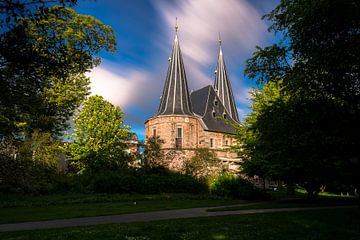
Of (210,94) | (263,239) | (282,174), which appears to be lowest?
(263,239)

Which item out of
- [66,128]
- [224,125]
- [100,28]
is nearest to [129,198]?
[66,128]

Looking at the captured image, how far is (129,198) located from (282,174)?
11215 mm

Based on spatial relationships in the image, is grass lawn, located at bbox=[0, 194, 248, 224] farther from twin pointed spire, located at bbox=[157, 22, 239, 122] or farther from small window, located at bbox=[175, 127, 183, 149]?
twin pointed spire, located at bbox=[157, 22, 239, 122]

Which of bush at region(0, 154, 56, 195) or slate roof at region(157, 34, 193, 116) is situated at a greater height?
slate roof at region(157, 34, 193, 116)

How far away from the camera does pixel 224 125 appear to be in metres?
52.9

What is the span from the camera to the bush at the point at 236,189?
1003 inches

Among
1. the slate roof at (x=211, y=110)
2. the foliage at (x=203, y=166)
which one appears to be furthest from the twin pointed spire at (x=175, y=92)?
the foliage at (x=203, y=166)

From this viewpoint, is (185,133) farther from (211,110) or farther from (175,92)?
(211,110)

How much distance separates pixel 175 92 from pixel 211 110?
24.6 feet

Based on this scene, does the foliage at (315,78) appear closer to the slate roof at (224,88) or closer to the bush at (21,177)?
the bush at (21,177)

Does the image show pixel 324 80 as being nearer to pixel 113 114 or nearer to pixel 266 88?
pixel 266 88

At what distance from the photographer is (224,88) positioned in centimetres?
5975

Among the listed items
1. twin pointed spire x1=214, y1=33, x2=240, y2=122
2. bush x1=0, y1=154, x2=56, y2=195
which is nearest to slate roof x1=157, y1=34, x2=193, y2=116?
twin pointed spire x1=214, y1=33, x2=240, y2=122

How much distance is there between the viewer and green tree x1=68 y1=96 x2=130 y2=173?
36.9 m
